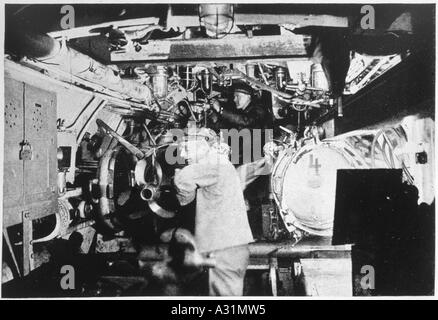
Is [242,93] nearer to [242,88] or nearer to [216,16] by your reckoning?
[242,88]

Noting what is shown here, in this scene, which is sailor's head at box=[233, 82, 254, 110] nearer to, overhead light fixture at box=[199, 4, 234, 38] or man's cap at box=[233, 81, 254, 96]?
man's cap at box=[233, 81, 254, 96]

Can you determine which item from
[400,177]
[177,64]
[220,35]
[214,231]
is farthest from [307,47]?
[214,231]

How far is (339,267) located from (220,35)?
173 centimetres

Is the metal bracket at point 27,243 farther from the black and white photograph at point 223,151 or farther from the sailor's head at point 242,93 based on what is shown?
the sailor's head at point 242,93

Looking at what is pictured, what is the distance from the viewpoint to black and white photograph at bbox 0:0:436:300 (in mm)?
2275

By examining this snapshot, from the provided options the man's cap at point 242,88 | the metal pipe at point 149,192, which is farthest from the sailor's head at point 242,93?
the metal pipe at point 149,192

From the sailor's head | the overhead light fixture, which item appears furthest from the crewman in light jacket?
the overhead light fixture

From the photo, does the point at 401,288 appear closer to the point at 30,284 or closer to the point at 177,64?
the point at 177,64

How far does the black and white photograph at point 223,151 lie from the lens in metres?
2.28

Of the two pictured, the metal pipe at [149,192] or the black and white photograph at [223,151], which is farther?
the metal pipe at [149,192]

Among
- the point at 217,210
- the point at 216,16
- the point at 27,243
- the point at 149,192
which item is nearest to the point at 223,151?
the point at 217,210

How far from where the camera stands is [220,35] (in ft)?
7.73

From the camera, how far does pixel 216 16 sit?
88.8 inches

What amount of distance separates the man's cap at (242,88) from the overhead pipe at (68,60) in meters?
0.59
